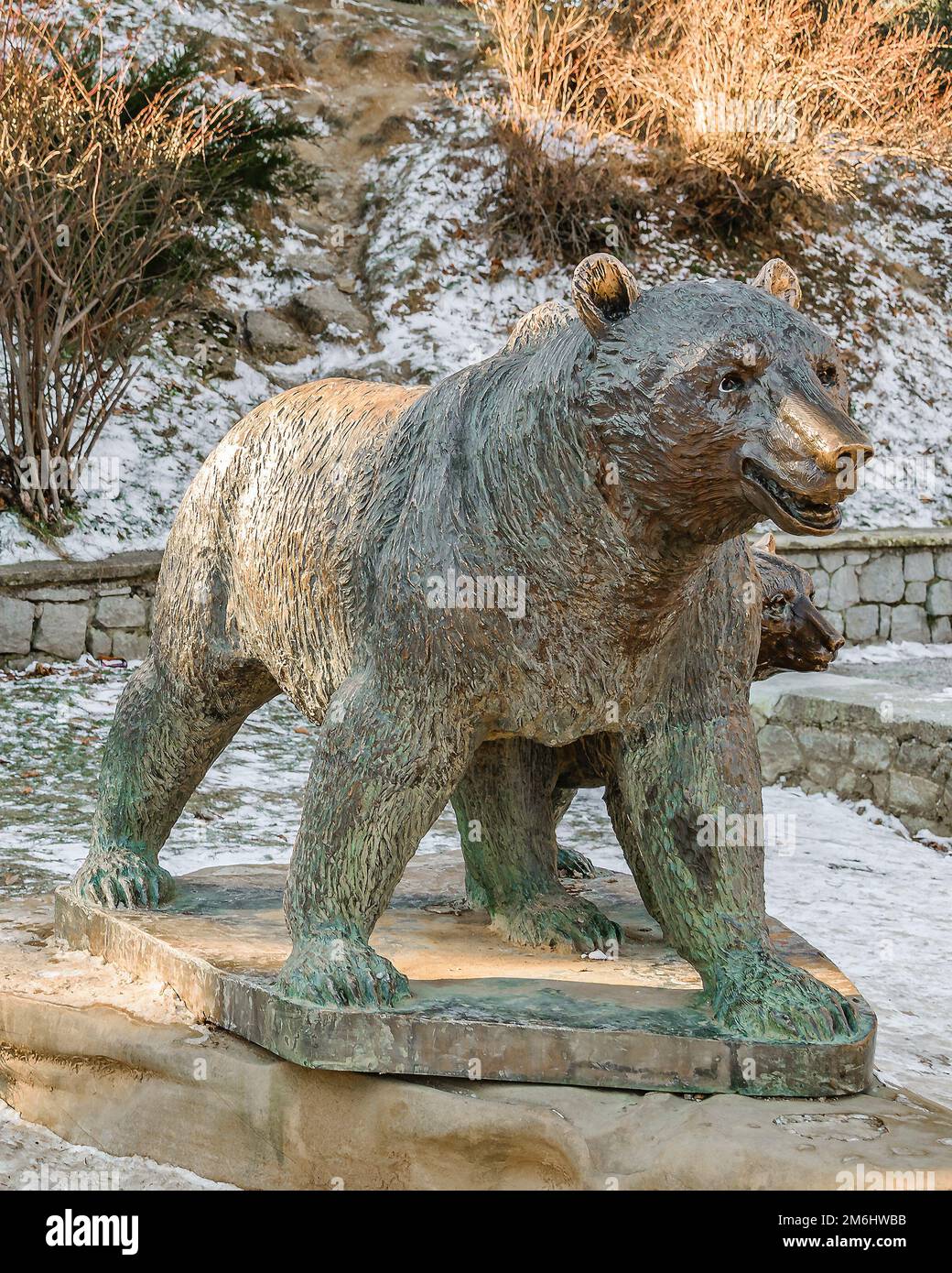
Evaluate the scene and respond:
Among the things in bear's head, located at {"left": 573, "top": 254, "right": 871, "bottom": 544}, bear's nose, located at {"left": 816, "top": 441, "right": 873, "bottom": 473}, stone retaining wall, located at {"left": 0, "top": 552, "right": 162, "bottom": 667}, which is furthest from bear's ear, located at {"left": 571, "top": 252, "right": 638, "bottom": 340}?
stone retaining wall, located at {"left": 0, "top": 552, "right": 162, "bottom": 667}

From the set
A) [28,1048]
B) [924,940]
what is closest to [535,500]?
[28,1048]

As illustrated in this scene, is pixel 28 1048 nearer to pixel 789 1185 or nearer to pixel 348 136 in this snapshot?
pixel 789 1185

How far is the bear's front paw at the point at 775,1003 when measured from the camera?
108 inches

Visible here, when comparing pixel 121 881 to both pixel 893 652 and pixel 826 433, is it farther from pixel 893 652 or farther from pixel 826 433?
pixel 893 652

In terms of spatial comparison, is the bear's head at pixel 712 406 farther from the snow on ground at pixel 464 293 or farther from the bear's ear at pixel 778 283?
the snow on ground at pixel 464 293

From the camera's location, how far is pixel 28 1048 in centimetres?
332

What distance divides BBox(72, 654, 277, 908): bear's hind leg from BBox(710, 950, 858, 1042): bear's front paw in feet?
4.47

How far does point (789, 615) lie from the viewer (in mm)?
3340

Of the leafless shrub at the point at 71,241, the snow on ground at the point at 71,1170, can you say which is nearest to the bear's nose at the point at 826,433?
the snow on ground at the point at 71,1170

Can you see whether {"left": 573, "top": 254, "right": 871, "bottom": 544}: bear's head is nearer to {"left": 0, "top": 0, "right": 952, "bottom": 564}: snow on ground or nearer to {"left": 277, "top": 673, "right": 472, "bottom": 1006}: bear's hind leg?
{"left": 277, "top": 673, "right": 472, "bottom": 1006}: bear's hind leg

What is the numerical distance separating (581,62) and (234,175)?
14.7 ft

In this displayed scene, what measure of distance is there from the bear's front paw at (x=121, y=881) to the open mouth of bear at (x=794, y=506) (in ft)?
6.71

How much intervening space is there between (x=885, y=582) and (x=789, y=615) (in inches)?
298

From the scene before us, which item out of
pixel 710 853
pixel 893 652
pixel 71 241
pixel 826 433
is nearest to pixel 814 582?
pixel 893 652
